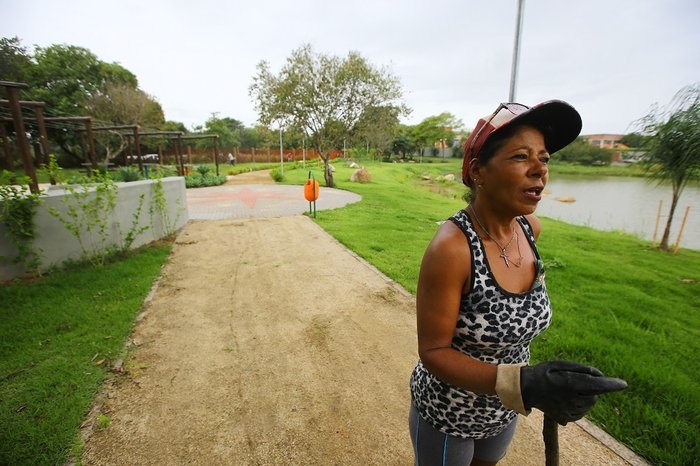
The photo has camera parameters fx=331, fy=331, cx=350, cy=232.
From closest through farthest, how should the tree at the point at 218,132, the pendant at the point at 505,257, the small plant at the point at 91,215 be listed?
1. the pendant at the point at 505,257
2. the small plant at the point at 91,215
3. the tree at the point at 218,132

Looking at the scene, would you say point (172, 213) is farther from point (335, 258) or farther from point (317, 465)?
point (317, 465)

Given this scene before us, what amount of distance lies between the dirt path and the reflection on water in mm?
8831

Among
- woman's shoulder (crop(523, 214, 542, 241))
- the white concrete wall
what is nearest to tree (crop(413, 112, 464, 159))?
the white concrete wall

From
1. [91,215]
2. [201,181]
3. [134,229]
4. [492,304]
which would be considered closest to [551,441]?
[492,304]

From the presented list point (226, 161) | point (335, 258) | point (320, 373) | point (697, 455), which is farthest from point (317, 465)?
point (226, 161)

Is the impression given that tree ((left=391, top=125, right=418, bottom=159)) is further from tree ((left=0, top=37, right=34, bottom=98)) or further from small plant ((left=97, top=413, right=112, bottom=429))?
small plant ((left=97, top=413, right=112, bottom=429))

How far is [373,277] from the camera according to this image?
512 centimetres

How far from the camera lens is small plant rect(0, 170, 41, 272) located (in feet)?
14.2

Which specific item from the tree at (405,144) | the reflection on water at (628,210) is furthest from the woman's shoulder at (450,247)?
the tree at (405,144)

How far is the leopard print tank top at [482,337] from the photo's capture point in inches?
43.1

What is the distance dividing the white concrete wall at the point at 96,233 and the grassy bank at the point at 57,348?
33cm

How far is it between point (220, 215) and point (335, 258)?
17.7 ft

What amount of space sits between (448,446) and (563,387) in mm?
599

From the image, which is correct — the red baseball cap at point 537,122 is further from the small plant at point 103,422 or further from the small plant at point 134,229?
the small plant at point 134,229
